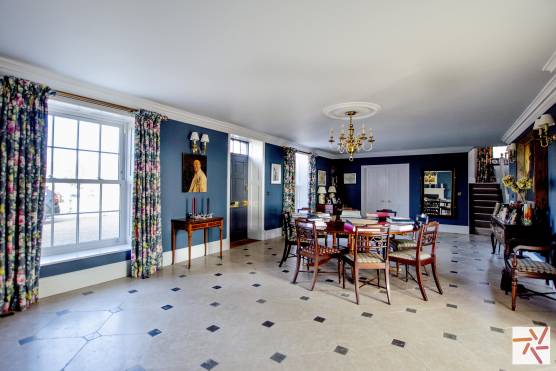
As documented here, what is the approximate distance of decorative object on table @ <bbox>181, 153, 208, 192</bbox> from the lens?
16.0ft

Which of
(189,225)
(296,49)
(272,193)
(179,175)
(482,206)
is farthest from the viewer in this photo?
(482,206)

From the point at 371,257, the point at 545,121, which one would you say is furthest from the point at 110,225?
the point at 545,121

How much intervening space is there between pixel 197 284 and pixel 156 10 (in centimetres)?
305

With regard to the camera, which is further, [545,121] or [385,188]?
[385,188]

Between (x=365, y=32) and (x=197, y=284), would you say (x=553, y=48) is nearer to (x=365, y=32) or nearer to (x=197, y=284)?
(x=365, y=32)

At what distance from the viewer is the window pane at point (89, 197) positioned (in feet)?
12.3

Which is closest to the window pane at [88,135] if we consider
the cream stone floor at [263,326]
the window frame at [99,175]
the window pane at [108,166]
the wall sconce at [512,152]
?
the window frame at [99,175]

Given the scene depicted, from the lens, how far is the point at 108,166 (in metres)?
4.07

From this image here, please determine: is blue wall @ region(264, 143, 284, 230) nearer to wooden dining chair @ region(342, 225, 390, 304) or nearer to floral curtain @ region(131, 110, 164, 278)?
floral curtain @ region(131, 110, 164, 278)

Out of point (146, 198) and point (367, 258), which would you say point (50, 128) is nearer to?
point (146, 198)

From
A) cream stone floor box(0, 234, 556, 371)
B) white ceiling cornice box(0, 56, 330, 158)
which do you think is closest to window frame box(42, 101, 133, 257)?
white ceiling cornice box(0, 56, 330, 158)

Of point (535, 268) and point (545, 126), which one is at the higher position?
point (545, 126)

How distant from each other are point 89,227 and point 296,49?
3.51 meters

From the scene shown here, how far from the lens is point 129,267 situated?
13.2 feet
